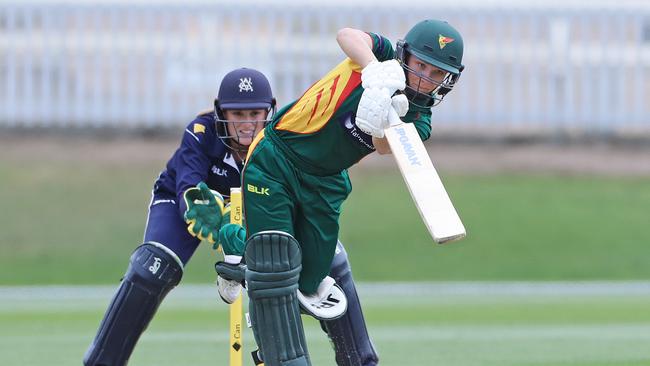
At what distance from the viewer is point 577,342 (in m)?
9.03

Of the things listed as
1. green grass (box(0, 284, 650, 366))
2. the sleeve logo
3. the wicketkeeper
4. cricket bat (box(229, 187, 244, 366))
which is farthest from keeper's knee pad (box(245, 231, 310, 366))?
green grass (box(0, 284, 650, 366))

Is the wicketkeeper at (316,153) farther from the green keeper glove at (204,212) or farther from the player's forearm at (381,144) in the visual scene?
the green keeper glove at (204,212)

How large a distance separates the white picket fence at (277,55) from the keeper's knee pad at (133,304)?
1071 cm

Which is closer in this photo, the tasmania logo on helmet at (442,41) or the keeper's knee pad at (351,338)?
the tasmania logo on helmet at (442,41)

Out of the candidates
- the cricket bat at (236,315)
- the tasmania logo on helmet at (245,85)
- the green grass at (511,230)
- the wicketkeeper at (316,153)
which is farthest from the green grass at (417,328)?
the wicketkeeper at (316,153)

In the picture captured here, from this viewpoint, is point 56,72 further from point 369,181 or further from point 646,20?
point 646,20

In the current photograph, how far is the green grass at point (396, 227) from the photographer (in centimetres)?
1448

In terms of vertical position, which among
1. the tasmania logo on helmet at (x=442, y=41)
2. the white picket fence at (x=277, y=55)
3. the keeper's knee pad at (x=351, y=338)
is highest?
the tasmania logo on helmet at (x=442, y=41)

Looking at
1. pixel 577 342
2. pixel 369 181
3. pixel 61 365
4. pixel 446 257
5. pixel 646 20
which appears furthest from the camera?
pixel 646 20

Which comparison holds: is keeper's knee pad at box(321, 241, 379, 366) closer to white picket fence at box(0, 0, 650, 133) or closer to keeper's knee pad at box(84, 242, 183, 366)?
keeper's knee pad at box(84, 242, 183, 366)

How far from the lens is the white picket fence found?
1780cm

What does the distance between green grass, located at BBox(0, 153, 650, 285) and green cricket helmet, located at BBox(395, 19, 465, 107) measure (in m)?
8.47

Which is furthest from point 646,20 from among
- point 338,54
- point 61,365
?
point 61,365

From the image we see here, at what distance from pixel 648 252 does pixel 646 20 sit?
4298 millimetres
